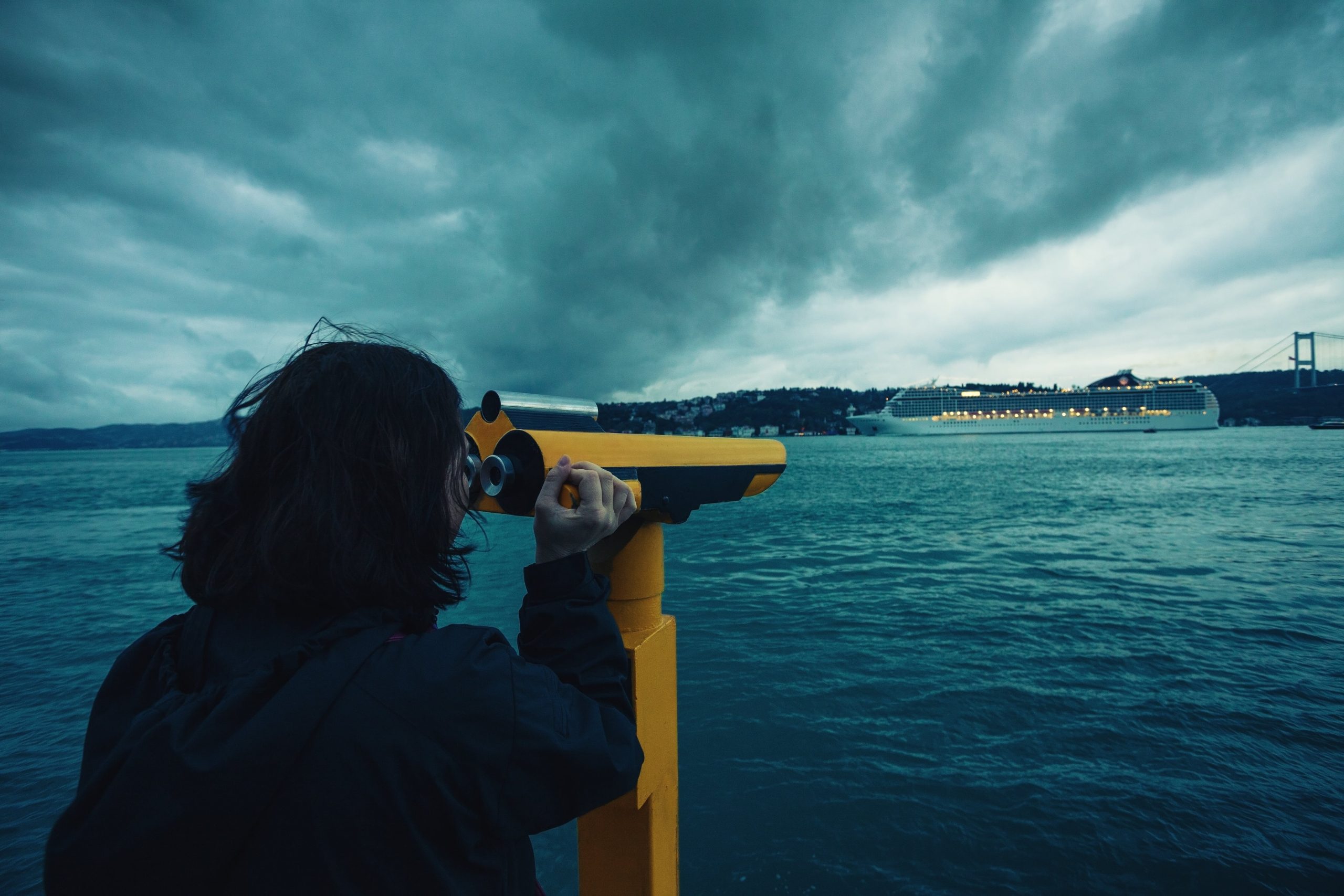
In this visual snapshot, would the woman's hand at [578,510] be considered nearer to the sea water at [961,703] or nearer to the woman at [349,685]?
the woman at [349,685]

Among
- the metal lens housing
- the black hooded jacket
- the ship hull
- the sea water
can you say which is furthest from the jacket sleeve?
the ship hull

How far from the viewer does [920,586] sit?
8867mm

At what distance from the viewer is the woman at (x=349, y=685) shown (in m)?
0.69

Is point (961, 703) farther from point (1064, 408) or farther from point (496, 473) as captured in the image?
point (1064, 408)

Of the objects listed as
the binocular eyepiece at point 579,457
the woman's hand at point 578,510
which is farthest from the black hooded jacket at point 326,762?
the binocular eyepiece at point 579,457

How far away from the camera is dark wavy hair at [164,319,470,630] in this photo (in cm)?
87

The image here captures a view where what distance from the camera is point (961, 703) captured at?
4816mm

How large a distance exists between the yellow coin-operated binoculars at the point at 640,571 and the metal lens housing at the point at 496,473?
5 centimetres

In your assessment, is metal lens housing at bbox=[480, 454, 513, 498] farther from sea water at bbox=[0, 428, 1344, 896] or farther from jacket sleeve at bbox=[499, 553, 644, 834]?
sea water at bbox=[0, 428, 1344, 896]

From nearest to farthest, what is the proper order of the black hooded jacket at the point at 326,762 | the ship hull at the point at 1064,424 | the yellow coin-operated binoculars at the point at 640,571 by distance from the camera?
the black hooded jacket at the point at 326,762 → the yellow coin-operated binoculars at the point at 640,571 → the ship hull at the point at 1064,424

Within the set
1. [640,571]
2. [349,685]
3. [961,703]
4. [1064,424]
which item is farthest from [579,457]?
[1064,424]

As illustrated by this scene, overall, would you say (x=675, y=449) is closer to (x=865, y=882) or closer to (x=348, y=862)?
(x=348, y=862)

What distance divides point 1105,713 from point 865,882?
2959mm

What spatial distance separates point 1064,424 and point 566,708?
109 meters
